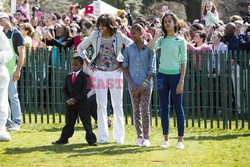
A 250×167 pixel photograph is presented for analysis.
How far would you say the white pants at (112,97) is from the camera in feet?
47.0

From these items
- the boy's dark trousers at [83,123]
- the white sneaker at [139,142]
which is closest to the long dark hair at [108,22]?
the boy's dark trousers at [83,123]

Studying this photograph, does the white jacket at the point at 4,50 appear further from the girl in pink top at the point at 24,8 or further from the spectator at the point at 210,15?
the girl in pink top at the point at 24,8

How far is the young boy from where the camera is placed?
1430 cm

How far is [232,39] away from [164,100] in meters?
5.33

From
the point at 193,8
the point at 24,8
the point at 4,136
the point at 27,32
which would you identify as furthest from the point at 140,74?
the point at 193,8

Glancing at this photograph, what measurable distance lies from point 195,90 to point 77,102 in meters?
3.88

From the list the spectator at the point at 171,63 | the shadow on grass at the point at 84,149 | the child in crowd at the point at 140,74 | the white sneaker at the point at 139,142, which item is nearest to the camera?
the shadow on grass at the point at 84,149

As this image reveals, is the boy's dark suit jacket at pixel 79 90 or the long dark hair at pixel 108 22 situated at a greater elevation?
the long dark hair at pixel 108 22

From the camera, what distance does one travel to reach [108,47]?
14414 millimetres

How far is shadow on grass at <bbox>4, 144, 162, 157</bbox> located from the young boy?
0.24 meters

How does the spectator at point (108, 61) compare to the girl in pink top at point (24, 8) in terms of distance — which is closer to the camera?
the spectator at point (108, 61)

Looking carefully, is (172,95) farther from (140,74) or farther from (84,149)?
(84,149)

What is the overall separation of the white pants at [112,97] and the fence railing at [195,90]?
3.10m

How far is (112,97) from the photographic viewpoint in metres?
14.5
